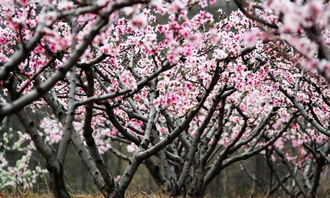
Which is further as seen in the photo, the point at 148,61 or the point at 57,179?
the point at 148,61

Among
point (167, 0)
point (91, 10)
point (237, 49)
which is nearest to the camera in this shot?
point (91, 10)

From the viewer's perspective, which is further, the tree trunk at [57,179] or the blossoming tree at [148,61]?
the tree trunk at [57,179]

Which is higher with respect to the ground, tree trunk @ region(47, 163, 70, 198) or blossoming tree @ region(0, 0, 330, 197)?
blossoming tree @ region(0, 0, 330, 197)

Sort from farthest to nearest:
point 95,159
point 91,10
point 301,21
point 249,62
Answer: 1. point 249,62
2. point 95,159
3. point 91,10
4. point 301,21

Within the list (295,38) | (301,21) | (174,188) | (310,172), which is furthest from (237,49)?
(310,172)

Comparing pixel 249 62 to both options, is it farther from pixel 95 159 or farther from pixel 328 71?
pixel 328 71

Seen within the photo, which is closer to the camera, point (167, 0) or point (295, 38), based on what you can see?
point (295, 38)

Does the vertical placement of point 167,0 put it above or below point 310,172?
above

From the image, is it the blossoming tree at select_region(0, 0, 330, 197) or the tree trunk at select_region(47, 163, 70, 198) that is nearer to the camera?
the blossoming tree at select_region(0, 0, 330, 197)

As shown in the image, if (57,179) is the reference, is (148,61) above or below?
above

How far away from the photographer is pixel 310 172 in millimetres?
12383

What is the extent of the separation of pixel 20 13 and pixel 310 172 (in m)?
10.3

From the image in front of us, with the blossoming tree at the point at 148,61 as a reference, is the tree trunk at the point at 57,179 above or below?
below

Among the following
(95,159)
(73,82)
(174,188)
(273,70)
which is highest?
(273,70)
